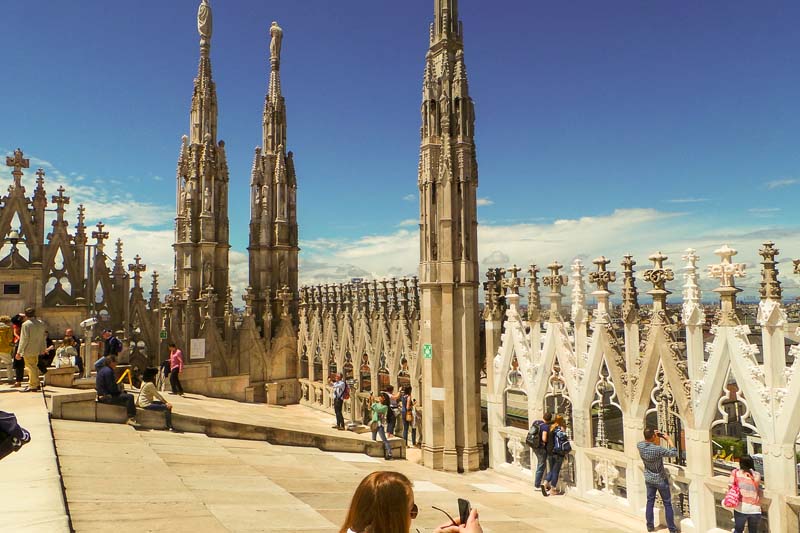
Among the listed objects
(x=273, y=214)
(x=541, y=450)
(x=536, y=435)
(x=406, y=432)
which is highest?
(x=273, y=214)

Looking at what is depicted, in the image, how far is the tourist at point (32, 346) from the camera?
12.2m

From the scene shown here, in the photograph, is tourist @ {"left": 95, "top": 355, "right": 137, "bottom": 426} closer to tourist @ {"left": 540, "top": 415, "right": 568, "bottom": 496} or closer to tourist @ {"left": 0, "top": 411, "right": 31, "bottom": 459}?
tourist @ {"left": 0, "top": 411, "right": 31, "bottom": 459}

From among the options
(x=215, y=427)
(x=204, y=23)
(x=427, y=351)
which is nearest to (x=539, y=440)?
(x=427, y=351)

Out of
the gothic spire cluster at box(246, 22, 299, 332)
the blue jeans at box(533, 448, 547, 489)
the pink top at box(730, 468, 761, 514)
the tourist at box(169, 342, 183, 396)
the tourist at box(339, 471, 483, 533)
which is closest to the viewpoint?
the tourist at box(339, 471, 483, 533)

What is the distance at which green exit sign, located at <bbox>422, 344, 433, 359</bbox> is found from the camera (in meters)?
14.9

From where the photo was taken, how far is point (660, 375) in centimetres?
1170

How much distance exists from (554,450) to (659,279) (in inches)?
177

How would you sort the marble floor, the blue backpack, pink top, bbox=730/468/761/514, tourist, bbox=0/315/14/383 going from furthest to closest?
tourist, bbox=0/315/14/383 → the blue backpack → pink top, bbox=730/468/761/514 → the marble floor

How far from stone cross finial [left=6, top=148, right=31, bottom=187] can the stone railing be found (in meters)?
18.4

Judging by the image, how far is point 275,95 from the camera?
2592 centimetres

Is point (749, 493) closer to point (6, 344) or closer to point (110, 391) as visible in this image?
point (110, 391)

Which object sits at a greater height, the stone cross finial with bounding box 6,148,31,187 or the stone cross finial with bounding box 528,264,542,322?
the stone cross finial with bounding box 6,148,31,187

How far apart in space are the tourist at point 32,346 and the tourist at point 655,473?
512 inches

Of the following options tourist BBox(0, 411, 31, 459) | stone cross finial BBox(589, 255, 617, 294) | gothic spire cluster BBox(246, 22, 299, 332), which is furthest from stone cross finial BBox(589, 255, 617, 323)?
gothic spire cluster BBox(246, 22, 299, 332)
